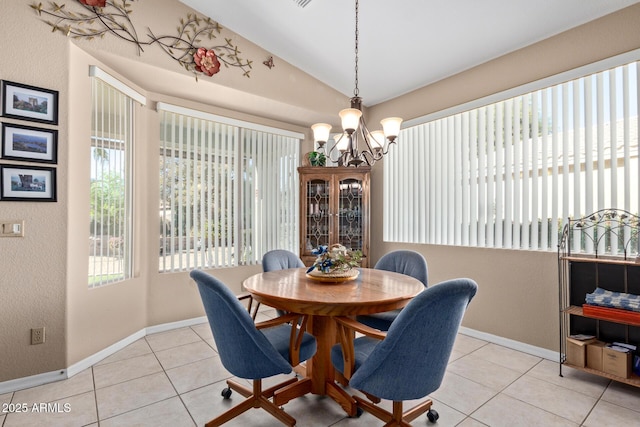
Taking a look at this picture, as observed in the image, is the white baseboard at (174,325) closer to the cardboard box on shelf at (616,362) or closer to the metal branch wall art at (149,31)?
the metal branch wall art at (149,31)

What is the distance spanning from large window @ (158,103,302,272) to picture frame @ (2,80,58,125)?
1.11 meters

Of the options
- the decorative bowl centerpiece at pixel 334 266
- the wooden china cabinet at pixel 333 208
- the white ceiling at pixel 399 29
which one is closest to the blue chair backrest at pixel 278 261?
the decorative bowl centerpiece at pixel 334 266

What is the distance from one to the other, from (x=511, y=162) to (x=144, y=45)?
356cm

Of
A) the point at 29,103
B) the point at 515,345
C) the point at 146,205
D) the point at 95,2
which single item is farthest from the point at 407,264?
the point at 95,2

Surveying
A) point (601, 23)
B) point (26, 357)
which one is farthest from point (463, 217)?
point (26, 357)

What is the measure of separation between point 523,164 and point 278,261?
2.50 meters

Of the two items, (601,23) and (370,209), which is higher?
(601,23)

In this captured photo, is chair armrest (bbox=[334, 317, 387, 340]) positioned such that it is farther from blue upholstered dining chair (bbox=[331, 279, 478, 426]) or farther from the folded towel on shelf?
the folded towel on shelf

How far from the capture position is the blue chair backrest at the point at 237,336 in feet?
5.23

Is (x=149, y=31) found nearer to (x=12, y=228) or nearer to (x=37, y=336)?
(x=12, y=228)

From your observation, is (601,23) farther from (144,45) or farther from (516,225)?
(144,45)

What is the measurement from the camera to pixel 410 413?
183 centimetres

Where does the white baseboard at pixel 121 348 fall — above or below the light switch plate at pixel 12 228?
below

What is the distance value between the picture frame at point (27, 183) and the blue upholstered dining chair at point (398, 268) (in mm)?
2584
